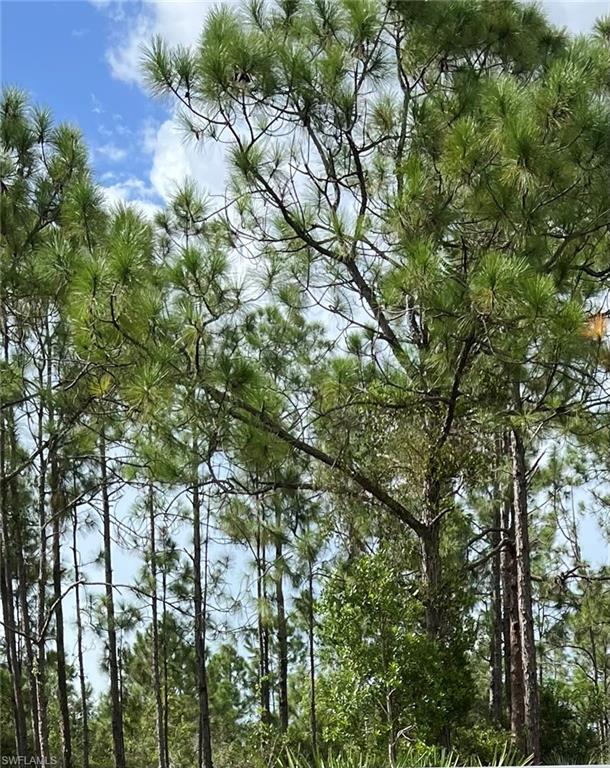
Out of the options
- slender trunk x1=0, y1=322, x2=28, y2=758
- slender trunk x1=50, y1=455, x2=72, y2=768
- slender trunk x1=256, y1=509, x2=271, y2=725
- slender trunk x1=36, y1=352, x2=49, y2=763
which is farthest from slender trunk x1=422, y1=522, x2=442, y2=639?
slender trunk x1=256, y1=509, x2=271, y2=725

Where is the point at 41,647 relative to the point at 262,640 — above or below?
below

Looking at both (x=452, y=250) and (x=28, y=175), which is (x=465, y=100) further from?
(x=28, y=175)

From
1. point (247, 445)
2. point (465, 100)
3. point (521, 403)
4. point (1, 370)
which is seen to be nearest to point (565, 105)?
point (465, 100)

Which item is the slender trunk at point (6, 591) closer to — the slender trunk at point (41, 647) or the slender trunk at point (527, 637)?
the slender trunk at point (41, 647)

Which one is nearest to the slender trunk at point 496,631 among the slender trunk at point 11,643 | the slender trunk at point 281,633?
the slender trunk at point 281,633

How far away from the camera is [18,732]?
18.5 feet

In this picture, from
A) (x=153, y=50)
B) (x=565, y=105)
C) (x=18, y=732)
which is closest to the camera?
(x=565, y=105)

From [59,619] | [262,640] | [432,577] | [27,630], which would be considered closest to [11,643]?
[27,630]

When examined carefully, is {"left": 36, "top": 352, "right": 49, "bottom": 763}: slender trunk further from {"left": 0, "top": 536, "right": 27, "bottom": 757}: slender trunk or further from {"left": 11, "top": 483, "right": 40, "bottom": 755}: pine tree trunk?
{"left": 0, "top": 536, "right": 27, "bottom": 757}: slender trunk


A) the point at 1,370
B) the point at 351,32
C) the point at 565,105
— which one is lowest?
the point at 1,370

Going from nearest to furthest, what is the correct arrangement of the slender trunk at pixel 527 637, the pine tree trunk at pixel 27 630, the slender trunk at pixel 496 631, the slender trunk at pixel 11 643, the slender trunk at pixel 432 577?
the slender trunk at pixel 432 577 → the slender trunk at pixel 527 637 → the slender trunk at pixel 11 643 → the pine tree trunk at pixel 27 630 → the slender trunk at pixel 496 631

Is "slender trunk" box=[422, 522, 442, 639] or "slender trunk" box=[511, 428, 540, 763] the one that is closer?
"slender trunk" box=[422, 522, 442, 639]

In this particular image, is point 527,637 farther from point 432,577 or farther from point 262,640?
point 262,640

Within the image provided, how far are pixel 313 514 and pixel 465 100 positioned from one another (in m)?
4.39
